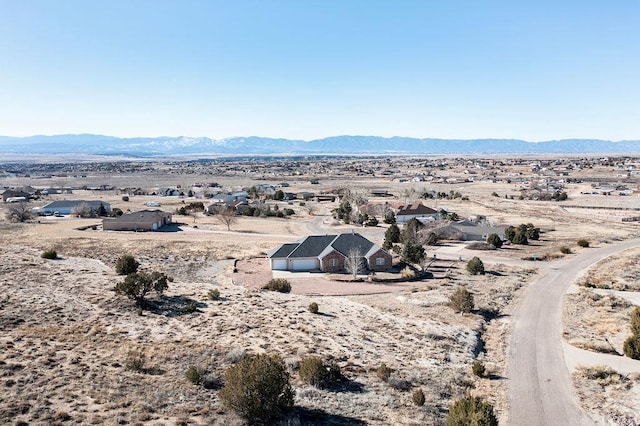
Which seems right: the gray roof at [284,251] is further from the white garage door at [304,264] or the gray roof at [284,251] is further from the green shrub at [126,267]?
the green shrub at [126,267]

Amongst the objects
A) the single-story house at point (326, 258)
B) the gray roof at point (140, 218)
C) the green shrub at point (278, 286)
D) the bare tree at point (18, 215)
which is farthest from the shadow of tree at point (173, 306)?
the bare tree at point (18, 215)

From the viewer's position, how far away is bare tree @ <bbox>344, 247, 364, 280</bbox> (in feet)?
156

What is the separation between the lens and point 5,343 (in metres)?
24.0

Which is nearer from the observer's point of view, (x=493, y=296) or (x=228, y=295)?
(x=228, y=295)

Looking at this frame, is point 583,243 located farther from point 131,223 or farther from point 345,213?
point 131,223

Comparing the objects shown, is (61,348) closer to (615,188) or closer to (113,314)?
(113,314)

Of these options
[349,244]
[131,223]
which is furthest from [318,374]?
[131,223]

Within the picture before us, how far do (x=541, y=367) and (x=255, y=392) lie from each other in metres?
16.5

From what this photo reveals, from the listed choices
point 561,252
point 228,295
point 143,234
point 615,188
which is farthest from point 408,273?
point 615,188

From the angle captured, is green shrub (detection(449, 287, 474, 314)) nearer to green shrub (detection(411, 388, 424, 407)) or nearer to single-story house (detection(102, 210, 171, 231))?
green shrub (detection(411, 388, 424, 407))

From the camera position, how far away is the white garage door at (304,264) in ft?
166

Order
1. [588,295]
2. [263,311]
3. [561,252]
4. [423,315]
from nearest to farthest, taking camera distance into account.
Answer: [263,311], [423,315], [588,295], [561,252]

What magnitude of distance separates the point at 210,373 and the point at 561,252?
51035 millimetres

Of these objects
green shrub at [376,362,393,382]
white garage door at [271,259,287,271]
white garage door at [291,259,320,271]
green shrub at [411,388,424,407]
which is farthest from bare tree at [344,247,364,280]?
green shrub at [411,388,424,407]
